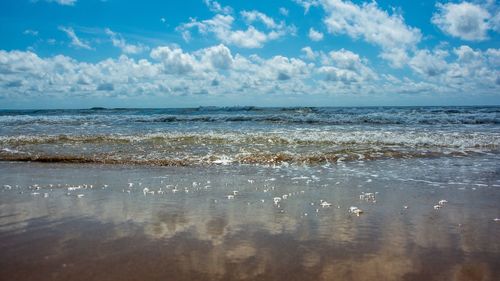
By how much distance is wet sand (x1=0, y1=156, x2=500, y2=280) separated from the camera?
410 centimetres

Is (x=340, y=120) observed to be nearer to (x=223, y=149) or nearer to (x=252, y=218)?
(x=223, y=149)

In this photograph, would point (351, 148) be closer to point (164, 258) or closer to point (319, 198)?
point (319, 198)

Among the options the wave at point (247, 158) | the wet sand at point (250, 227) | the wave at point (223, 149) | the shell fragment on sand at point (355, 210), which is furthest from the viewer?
the wave at point (223, 149)

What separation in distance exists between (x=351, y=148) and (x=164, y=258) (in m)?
11.2

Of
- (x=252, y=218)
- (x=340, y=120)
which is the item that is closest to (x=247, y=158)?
(x=252, y=218)

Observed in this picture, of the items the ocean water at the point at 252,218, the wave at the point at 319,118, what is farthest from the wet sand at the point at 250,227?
the wave at the point at 319,118

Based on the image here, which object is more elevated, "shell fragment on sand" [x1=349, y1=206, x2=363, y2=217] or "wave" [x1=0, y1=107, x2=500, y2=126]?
"wave" [x1=0, y1=107, x2=500, y2=126]

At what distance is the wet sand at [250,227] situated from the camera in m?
4.10

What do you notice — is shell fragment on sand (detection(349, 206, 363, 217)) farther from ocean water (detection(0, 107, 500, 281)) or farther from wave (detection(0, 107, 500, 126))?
wave (detection(0, 107, 500, 126))

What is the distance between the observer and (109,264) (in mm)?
4211

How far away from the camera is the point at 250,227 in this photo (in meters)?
5.53

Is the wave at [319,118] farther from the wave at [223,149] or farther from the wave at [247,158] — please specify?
the wave at [247,158]

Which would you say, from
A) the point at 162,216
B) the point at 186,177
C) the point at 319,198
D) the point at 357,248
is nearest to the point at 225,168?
the point at 186,177

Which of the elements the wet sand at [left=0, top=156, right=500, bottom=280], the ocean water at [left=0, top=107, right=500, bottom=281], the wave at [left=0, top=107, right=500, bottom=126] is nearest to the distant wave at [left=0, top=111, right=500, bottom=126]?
the wave at [left=0, top=107, right=500, bottom=126]
